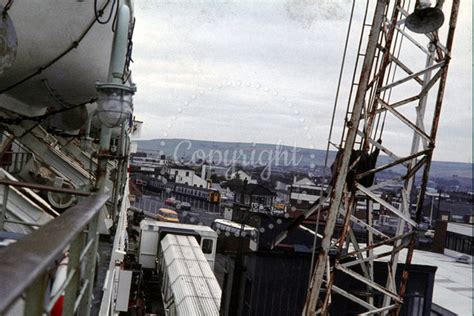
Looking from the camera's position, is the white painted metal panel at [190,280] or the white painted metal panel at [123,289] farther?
the white painted metal panel at [190,280]

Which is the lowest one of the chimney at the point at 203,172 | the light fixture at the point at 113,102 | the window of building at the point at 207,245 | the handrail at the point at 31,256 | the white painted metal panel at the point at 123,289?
the window of building at the point at 207,245

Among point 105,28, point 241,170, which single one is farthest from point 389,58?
point 241,170

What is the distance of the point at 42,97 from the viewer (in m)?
8.91

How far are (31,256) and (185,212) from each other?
38559 millimetres

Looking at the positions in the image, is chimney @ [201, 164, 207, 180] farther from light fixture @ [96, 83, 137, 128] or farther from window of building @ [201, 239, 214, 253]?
light fixture @ [96, 83, 137, 128]

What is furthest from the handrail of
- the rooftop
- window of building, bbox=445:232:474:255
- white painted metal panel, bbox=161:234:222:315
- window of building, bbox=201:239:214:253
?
window of building, bbox=445:232:474:255

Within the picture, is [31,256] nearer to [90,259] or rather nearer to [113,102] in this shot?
[90,259]

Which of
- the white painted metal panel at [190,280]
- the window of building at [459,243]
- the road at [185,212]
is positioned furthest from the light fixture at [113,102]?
the road at [185,212]

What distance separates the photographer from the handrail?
26.0 inches

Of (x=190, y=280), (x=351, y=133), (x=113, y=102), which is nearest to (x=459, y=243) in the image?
(x=190, y=280)

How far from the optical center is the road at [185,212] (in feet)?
116

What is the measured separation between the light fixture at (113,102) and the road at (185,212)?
1136 inches

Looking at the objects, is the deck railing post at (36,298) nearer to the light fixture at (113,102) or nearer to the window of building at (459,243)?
the light fixture at (113,102)

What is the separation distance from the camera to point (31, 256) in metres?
0.84
